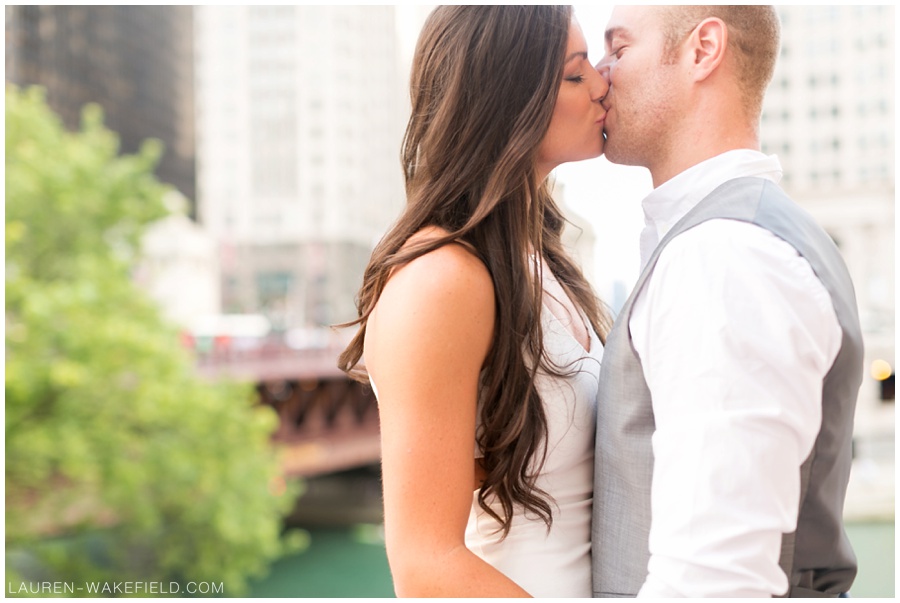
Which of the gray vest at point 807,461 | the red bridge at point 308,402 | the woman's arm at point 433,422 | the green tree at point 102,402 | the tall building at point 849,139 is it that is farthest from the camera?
the tall building at point 849,139

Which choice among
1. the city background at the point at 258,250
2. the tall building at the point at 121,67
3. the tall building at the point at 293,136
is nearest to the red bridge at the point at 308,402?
the city background at the point at 258,250

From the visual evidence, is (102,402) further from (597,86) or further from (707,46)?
(707,46)

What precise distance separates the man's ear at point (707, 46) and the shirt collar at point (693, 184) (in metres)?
0.16

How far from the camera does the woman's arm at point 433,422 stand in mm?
1294

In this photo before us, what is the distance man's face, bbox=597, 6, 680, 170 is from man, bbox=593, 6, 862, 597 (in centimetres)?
2

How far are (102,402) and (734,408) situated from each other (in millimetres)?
10581

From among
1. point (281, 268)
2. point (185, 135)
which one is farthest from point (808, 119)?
point (185, 135)

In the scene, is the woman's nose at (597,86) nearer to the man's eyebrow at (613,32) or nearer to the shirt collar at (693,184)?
the man's eyebrow at (613,32)

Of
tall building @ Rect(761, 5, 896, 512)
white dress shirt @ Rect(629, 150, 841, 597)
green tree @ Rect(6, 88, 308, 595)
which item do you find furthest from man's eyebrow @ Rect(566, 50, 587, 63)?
→ tall building @ Rect(761, 5, 896, 512)

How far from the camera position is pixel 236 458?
475 inches

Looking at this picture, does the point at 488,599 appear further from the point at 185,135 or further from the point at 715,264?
the point at 185,135

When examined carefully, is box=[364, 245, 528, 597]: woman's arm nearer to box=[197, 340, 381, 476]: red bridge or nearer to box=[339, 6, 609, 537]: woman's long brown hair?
box=[339, 6, 609, 537]: woman's long brown hair

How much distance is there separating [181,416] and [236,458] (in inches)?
48.5

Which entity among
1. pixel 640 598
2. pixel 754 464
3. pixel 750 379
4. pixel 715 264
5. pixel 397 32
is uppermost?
pixel 397 32
